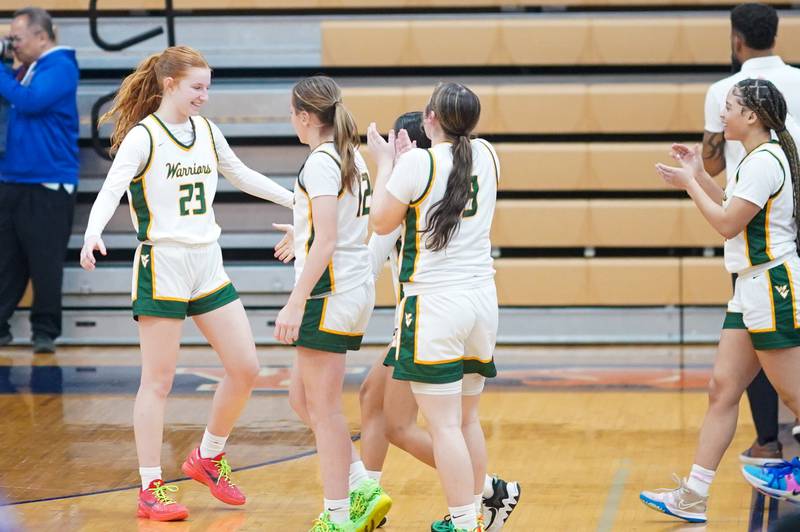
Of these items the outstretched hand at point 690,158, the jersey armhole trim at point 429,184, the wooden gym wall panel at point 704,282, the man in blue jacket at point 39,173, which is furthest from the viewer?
the wooden gym wall panel at point 704,282

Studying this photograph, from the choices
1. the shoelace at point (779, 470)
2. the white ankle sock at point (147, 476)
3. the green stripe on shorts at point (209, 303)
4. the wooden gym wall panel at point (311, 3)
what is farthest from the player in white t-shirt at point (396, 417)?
the wooden gym wall panel at point (311, 3)

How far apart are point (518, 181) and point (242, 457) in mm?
3106

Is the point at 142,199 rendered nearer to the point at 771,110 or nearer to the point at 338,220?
the point at 338,220

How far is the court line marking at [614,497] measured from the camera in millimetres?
3916

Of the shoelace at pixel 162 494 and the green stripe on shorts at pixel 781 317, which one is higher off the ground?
the green stripe on shorts at pixel 781 317

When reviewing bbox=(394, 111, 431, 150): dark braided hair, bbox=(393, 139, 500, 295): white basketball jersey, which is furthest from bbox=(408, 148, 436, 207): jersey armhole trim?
bbox=(394, 111, 431, 150): dark braided hair

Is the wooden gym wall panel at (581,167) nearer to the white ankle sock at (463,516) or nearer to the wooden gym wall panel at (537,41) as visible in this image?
the wooden gym wall panel at (537,41)

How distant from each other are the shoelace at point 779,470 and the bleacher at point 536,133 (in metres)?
3.01

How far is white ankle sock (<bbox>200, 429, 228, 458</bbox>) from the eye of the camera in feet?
13.8

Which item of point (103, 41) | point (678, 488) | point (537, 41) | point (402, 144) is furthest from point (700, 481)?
point (103, 41)

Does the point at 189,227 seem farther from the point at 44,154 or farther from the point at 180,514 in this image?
the point at 44,154

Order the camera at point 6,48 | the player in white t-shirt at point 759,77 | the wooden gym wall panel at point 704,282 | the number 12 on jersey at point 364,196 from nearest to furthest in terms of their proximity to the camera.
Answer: the number 12 on jersey at point 364,196, the player in white t-shirt at point 759,77, the camera at point 6,48, the wooden gym wall panel at point 704,282

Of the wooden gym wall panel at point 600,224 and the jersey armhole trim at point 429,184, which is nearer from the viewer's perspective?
the jersey armhole trim at point 429,184

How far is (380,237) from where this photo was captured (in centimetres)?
379
